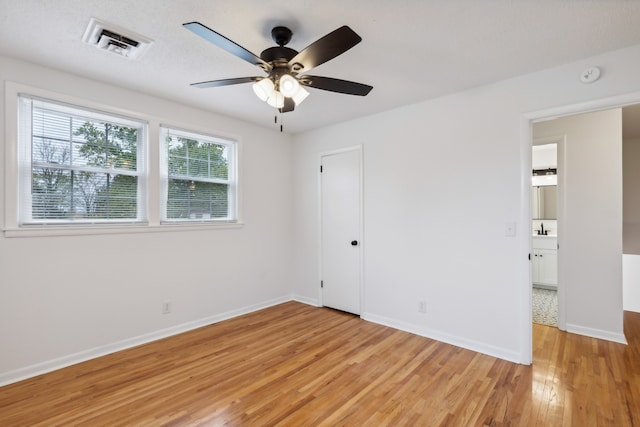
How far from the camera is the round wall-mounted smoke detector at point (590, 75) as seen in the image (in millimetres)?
2328

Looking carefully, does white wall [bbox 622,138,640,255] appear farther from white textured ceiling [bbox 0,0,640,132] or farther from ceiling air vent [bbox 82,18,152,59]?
ceiling air vent [bbox 82,18,152,59]

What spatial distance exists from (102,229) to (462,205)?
350cm

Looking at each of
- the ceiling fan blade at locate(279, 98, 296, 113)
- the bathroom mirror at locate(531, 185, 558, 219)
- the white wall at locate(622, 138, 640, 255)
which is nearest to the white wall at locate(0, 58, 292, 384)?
the ceiling fan blade at locate(279, 98, 296, 113)

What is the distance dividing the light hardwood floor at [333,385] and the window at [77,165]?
1.37 m

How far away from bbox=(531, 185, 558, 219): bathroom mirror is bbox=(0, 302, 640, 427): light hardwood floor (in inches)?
114

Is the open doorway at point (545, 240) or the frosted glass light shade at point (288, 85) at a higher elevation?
the frosted glass light shade at point (288, 85)

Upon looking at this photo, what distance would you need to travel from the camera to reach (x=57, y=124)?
2666 millimetres

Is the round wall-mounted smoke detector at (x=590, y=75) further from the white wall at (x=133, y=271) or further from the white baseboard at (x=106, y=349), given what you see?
the white baseboard at (x=106, y=349)

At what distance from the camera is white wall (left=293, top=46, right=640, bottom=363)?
265 centimetres

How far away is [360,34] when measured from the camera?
2.08 meters

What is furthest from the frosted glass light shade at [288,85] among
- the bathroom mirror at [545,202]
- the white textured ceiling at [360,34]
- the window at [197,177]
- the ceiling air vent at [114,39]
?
the bathroom mirror at [545,202]

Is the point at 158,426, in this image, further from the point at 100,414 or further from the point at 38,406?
the point at 38,406

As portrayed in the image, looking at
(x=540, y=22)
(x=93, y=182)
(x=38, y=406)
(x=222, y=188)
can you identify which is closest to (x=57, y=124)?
(x=93, y=182)

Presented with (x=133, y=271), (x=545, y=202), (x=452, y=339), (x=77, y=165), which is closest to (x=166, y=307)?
(x=133, y=271)
